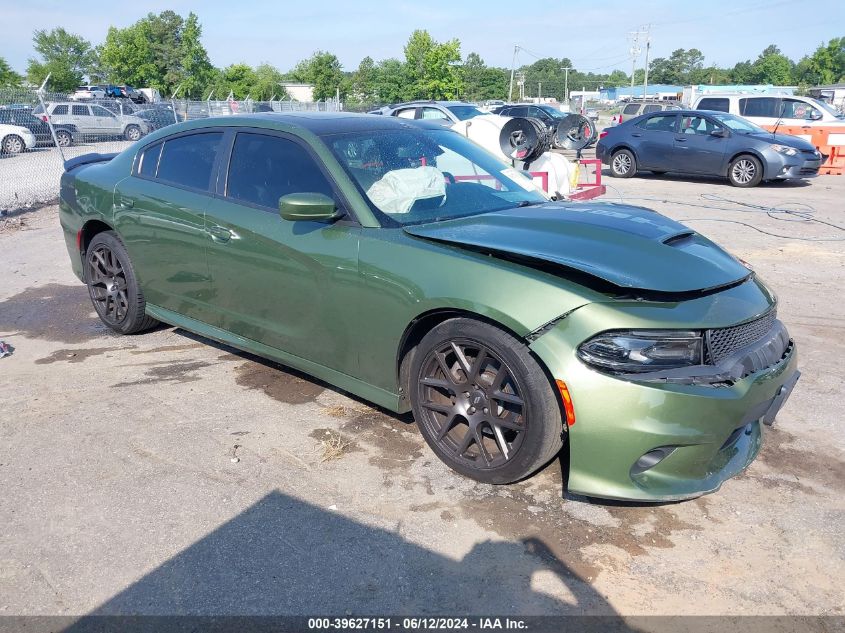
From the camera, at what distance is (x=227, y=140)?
14.3 feet

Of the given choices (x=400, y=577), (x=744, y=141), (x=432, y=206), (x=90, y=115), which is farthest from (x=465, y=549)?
(x=90, y=115)

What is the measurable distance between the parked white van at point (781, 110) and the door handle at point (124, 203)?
669 inches

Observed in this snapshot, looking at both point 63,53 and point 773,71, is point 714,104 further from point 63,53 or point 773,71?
point 773,71

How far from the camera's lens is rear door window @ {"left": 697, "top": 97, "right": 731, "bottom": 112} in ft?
60.3

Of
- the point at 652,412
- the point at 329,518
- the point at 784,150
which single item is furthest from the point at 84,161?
the point at 784,150

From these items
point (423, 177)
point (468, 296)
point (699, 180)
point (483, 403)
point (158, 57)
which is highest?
point (158, 57)

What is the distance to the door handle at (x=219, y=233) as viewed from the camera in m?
4.13

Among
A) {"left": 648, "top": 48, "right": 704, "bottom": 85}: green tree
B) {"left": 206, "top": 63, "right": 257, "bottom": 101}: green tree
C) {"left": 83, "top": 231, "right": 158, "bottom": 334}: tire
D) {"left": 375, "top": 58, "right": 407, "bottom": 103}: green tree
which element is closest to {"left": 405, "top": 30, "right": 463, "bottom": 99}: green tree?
{"left": 375, "top": 58, "right": 407, "bottom": 103}: green tree

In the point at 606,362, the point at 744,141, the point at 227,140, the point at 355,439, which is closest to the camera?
the point at 606,362

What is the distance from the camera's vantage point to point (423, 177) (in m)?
3.92

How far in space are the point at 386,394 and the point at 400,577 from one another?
1078 mm

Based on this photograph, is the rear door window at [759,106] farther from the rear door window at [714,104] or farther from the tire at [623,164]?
the tire at [623,164]

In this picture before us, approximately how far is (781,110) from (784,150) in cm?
467

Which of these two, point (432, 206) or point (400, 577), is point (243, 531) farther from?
point (432, 206)
